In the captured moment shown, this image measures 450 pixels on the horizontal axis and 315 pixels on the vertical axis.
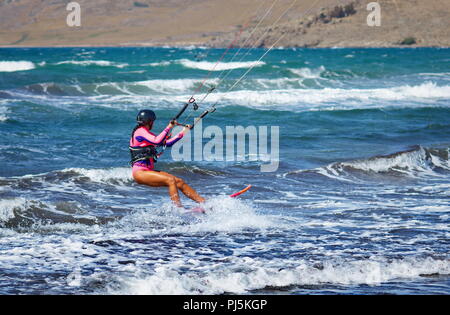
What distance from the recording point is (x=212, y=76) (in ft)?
175

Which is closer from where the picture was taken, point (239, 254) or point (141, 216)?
point (239, 254)

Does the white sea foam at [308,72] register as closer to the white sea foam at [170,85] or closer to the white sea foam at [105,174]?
the white sea foam at [170,85]

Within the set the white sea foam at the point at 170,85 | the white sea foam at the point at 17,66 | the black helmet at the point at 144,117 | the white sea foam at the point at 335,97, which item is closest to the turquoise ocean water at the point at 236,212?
the black helmet at the point at 144,117

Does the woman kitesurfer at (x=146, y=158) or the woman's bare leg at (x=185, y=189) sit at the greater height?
the woman kitesurfer at (x=146, y=158)

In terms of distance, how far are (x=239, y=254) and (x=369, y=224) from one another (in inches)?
103

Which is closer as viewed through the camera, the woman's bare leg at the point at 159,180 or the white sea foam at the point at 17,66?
the woman's bare leg at the point at 159,180

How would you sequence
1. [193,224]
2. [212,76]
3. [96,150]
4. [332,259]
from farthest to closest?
[212,76], [96,150], [193,224], [332,259]

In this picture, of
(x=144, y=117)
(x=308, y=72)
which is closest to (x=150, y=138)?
(x=144, y=117)

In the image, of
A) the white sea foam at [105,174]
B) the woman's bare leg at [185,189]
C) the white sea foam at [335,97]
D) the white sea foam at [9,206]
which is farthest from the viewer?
the white sea foam at [335,97]

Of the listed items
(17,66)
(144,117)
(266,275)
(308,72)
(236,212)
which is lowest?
(266,275)

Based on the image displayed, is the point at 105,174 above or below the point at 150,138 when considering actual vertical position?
below

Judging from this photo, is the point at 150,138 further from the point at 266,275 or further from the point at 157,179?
the point at 266,275

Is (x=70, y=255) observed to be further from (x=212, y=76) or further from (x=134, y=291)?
(x=212, y=76)
